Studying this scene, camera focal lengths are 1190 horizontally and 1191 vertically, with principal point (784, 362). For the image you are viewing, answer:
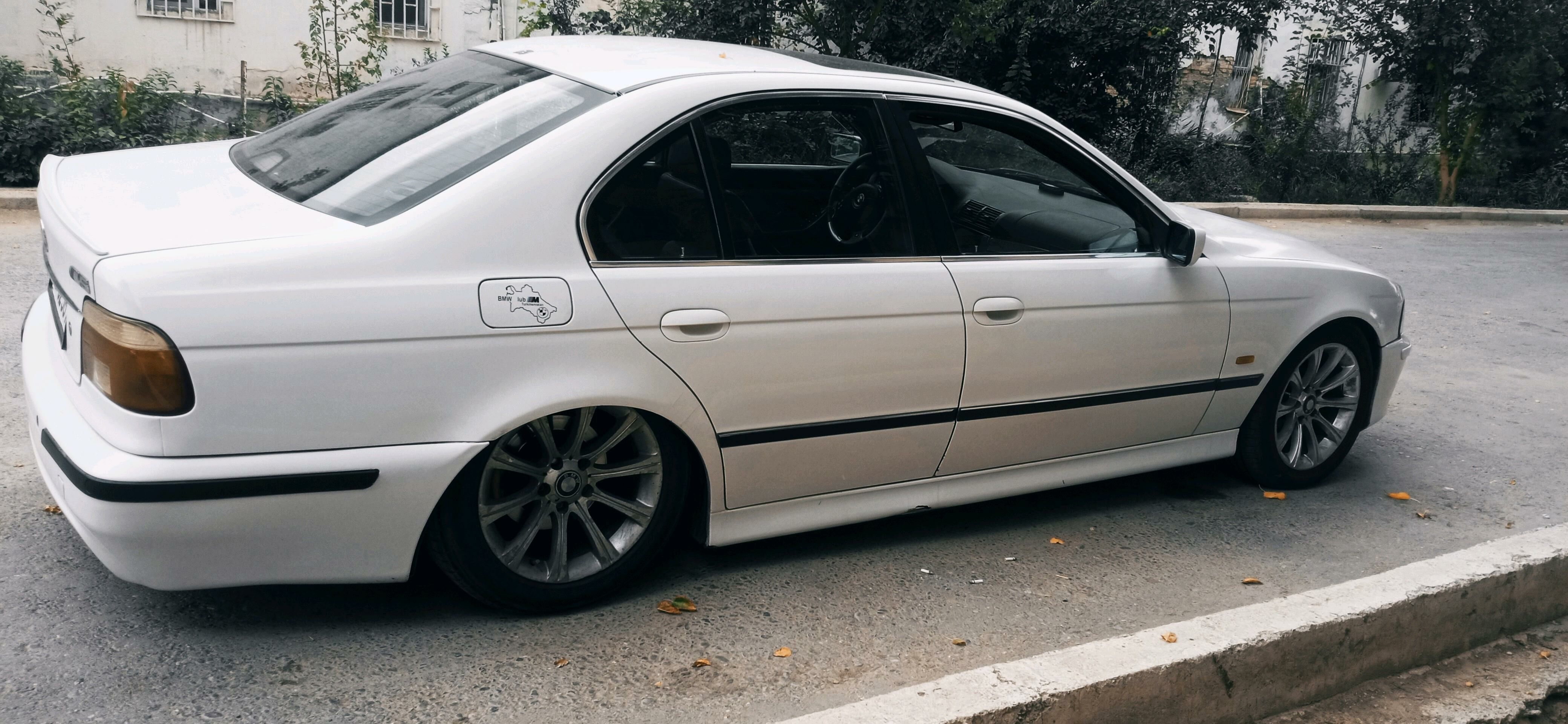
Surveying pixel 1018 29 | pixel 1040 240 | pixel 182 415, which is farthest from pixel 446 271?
pixel 1018 29

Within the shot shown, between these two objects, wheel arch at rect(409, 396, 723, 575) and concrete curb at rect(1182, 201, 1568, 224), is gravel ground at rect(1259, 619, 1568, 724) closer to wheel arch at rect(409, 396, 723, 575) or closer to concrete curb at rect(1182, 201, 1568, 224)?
wheel arch at rect(409, 396, 723, 575)

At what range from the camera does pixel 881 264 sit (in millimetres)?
3529

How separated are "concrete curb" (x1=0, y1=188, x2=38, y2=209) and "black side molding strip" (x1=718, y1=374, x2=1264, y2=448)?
720cm

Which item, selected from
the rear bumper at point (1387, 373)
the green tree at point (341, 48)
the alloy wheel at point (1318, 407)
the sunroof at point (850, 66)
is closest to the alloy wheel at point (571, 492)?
the sunroof at point (850, 66)

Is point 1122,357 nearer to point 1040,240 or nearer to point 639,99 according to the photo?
point 1040,240

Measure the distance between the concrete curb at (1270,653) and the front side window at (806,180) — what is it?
1295 millimetres

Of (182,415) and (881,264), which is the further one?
(881,264)

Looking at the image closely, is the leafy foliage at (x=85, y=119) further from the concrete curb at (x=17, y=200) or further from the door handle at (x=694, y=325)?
the door handle at (x=694, y=325)

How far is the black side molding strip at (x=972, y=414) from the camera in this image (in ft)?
11.0

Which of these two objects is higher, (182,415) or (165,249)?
(165,249)

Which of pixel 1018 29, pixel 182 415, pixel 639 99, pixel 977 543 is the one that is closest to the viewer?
pixel 182 415

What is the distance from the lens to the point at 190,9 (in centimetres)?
1363

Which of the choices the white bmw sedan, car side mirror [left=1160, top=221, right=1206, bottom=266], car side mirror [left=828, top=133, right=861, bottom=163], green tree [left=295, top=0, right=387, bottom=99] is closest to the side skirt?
the white bmw sedan

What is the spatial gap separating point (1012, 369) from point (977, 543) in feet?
2.23
